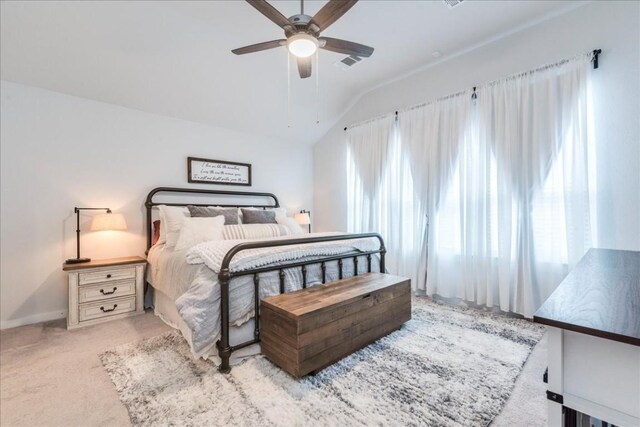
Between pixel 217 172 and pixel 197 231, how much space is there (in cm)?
141

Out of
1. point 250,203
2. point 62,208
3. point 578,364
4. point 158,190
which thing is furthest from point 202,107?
point 578,364

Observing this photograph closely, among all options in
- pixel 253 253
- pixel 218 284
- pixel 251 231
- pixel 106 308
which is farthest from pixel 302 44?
pixel 106 308

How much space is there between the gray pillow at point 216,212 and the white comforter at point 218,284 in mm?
1210

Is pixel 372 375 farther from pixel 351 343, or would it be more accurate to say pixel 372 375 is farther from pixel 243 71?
pixel 243 71

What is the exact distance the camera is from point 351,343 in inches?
79.6

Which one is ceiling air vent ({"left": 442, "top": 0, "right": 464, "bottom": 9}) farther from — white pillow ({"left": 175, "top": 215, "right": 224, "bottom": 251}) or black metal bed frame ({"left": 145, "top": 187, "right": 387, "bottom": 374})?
white pillow ({"left": 175, "top": 215, "right": 224, "bottom": 251})

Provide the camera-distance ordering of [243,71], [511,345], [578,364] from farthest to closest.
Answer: [243,71]
[511,345]
[578,364]

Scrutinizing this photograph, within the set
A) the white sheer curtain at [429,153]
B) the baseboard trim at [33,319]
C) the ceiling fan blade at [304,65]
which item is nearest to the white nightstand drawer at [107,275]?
the baseboard trim at [33,319]

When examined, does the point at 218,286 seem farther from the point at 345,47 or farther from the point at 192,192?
the point at 192,192

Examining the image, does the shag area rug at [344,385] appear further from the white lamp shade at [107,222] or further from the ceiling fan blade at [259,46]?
the ceiling fan blade at [259,46]

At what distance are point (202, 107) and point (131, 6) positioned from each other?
4.57ft

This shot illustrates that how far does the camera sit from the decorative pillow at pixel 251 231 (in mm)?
3225

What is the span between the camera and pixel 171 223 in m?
3.08

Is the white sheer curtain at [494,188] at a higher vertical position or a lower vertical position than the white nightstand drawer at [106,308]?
higher
